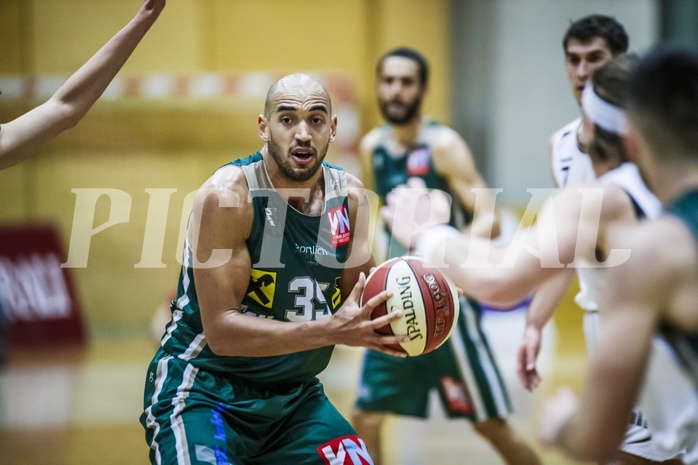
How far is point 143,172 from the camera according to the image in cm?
1326

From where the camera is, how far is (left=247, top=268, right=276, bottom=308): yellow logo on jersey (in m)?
3.80

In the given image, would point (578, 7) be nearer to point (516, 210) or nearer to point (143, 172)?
point (516, 210)

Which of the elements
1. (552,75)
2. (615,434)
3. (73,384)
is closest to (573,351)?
(552,75)

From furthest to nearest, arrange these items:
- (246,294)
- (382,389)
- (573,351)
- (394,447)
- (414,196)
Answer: (573,351)
(394,447)
(382,389)
(246,294)
(414,196)

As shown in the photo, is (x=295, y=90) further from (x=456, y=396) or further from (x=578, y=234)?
(x=456, y=396)

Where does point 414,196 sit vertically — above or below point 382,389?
above

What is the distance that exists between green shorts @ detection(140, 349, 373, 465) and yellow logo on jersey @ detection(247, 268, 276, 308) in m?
0.36

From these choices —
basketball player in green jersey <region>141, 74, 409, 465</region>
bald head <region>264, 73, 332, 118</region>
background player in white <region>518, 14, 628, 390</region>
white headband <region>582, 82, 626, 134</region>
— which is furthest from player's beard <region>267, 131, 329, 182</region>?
background player in white <region>518, 14, 628, 390</region>

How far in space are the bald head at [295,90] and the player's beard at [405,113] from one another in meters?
2.77

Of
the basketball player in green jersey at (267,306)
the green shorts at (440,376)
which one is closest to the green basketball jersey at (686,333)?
the basketball player in green jersey at (267,306)

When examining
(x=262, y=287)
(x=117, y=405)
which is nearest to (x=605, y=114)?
(x=262, y=287)

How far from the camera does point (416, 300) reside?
3721mm

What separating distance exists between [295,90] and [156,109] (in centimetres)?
948

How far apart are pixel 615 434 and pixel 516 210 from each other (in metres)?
10.1
